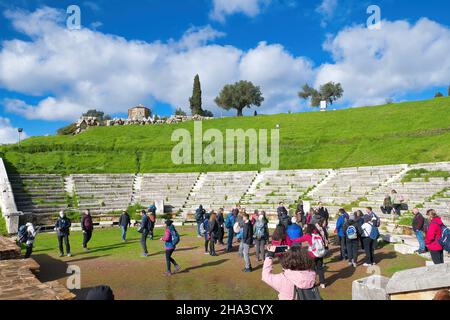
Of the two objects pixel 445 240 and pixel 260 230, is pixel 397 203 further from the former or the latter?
pixel 260 230

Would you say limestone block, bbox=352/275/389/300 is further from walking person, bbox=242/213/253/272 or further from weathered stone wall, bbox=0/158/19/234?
weathered stone wall, bbox=0/158/19/234

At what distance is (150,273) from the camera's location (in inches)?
451

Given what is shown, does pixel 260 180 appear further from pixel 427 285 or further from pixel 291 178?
pixel 427 285

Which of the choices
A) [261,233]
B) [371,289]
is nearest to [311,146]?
[261,233]

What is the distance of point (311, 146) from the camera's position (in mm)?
38562

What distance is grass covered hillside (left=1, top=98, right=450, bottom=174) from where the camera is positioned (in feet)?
104

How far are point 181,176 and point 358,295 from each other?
26995 millimetres

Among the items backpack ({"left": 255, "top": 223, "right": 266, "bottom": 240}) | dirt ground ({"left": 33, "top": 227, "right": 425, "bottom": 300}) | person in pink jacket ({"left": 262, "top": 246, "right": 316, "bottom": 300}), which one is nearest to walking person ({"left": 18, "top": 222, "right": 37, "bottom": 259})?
dirt ground ({"left": 33, "top": 227, "right": 425, "bottom": 300})

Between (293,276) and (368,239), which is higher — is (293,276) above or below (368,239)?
above

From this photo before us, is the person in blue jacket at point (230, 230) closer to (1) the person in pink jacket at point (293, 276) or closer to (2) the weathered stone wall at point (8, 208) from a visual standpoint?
(1) the person in pink jacket at point (293, 276)

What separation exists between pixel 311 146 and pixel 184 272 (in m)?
29.9

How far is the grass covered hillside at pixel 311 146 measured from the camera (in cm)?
3178

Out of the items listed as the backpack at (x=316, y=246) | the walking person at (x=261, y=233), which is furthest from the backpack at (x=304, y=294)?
the walking person at (x=261, y=233)

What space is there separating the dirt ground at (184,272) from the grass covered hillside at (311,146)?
19119 millimetres
